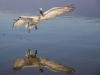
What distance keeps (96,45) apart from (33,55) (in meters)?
3.36

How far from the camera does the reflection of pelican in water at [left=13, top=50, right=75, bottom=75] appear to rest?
8.27m

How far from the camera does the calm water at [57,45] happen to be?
856 cm

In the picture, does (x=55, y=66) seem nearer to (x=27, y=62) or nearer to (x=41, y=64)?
(x=41, y=64)

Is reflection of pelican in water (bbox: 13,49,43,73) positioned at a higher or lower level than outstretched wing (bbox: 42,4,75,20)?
lower

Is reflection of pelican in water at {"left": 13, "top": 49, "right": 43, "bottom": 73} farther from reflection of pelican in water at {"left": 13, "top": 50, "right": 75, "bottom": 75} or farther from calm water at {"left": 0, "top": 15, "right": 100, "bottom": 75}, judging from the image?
calm water at {"left": 0, "top": 15, "right": 100, "bottom": 75}

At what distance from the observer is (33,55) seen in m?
9.70

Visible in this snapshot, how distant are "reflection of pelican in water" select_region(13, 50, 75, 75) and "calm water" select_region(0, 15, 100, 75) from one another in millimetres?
204

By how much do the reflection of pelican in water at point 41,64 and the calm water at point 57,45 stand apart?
204 millimetres

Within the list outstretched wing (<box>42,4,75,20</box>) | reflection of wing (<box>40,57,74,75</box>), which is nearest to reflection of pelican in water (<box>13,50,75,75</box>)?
reflection of wing (<box>40,57,74,75</box>)

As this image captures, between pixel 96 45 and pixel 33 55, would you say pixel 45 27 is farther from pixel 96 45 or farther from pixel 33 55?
pixel 33 55

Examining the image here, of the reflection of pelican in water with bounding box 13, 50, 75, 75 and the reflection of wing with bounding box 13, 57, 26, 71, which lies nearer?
the reflection of pelican in water with bounding box 13, 50, 75, 75

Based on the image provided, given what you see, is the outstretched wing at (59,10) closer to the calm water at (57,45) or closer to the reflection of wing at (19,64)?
the calm water at (57,45)

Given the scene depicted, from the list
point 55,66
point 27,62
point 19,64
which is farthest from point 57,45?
point 19,64

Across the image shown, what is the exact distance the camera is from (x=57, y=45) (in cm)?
1116
